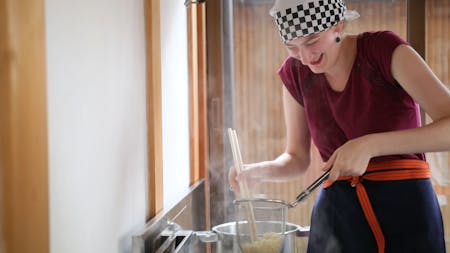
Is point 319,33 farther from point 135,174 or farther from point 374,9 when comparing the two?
point 135,174

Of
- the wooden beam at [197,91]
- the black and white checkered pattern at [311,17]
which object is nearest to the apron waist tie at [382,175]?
the black and white checkered pattern at [311,17]

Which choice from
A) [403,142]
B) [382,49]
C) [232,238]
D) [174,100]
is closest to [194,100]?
[174,100]

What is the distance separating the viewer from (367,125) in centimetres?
126

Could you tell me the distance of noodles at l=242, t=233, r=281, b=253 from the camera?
1.20m

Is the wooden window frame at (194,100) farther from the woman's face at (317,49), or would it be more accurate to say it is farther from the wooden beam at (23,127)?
the wooden beam at (23,127)

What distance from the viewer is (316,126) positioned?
1.37 m

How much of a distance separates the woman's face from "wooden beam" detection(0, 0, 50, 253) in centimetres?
73

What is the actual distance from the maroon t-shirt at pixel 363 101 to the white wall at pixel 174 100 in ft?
1.31

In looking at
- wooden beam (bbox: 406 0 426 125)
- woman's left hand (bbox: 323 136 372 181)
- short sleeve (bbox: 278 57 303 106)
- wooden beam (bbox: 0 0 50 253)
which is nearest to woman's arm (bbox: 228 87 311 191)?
short sleeve (bbox: 278 57 303 106)

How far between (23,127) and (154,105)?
1.99 feet

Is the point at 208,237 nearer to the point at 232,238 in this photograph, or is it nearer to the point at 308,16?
the point at 232,238

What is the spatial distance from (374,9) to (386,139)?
664mm

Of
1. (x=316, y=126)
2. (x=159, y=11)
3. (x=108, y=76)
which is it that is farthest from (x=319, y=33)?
(x=108, y=76)

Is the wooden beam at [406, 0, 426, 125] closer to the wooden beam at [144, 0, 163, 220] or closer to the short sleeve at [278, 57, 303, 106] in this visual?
the short sleeve at [278, 57, 303, 106]
